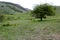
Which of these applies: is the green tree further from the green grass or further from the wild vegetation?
the green grass

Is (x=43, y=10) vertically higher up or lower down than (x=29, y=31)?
higher up

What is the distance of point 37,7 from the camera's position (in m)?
65.5

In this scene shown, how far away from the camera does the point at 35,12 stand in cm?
6562

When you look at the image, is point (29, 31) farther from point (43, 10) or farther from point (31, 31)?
point (43, 10)

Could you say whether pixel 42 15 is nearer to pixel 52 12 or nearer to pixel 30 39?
pixel 52 12

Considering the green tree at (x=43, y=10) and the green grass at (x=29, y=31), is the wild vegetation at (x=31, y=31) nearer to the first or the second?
the green grass at (x=29, y=31)

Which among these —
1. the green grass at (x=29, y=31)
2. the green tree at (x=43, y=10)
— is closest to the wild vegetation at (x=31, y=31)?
the green grass at (x=29, y=31)

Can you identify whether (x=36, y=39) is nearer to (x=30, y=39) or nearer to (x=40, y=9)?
(x=30, y=39)

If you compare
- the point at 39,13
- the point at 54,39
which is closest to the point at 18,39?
the point at 54,39

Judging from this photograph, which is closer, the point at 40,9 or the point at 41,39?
the point at 41,39

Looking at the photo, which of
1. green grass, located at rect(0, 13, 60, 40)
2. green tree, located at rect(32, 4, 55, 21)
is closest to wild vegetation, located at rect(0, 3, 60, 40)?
green grass, located at rect(0, 13, 60, 40)

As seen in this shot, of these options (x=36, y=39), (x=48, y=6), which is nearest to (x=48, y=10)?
(x=48, y=6)

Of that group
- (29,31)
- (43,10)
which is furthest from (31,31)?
(43,10)

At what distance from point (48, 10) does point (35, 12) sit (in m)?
4.25
